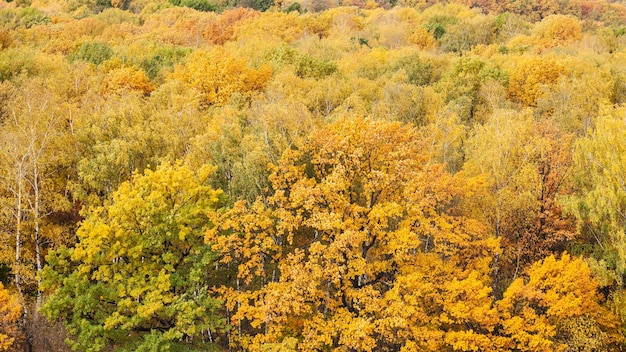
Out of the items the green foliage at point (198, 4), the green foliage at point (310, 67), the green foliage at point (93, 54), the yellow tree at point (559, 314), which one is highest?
the green foliage at point (93, 54)

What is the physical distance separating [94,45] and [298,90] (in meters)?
32.3

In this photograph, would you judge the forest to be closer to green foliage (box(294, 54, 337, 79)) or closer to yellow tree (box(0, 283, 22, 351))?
yellow tree (box(0, 283, 22, 351))

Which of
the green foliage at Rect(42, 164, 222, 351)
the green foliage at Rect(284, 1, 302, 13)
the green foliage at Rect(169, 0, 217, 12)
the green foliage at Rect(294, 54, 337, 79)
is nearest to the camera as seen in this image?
the green foliage at Rect(42, 164, 222, 351)

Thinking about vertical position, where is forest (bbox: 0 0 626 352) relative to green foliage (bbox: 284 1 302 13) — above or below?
above

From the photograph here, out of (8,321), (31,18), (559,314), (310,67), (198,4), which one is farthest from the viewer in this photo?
(198,4)

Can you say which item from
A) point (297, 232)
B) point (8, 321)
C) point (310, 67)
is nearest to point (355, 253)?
point (297, 232)

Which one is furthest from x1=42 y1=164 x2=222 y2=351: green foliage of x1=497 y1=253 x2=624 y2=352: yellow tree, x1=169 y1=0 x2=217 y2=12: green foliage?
x1=169 y1=0 x2=217 y2=12: green foliage

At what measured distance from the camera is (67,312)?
1027 inches

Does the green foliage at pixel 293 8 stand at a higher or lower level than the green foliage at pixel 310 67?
lower

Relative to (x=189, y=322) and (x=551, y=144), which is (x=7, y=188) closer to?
(x=189, y=322)

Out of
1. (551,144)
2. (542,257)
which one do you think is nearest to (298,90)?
(551,144)

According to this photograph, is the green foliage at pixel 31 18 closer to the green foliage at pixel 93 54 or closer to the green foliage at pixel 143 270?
the green foliage at pixel 93 54

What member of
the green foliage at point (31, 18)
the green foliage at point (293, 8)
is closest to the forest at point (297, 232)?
the green foliage at point (31, 18)

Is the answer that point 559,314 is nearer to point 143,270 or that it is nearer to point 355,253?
point 355,253
